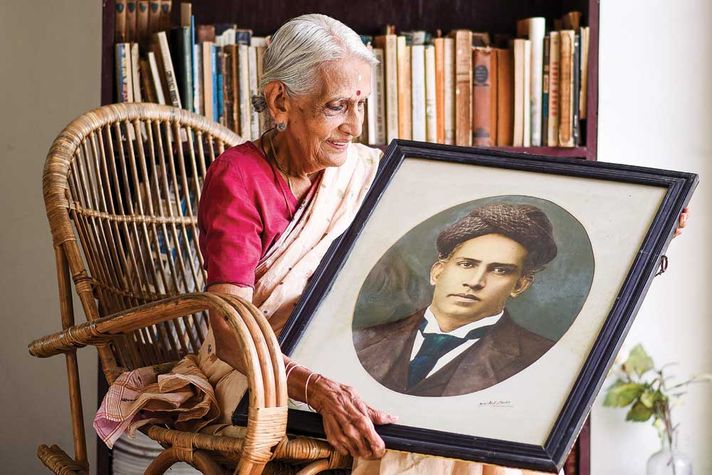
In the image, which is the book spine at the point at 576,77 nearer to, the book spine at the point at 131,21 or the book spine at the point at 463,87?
the book spine at the point at 463,87

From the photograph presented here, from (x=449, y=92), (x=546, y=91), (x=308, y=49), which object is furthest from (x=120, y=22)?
(x=546, y=91)

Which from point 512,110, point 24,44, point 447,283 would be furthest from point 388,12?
point 447,283

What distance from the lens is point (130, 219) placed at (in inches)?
84.4

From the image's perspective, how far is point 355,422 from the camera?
4.35 feet

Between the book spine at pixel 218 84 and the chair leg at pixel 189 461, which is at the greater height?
the book spine at pixel 218 84

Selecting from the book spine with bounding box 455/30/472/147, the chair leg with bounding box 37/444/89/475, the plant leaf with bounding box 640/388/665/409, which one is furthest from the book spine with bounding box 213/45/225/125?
the plant leaf with bounding box 640/388/665/409

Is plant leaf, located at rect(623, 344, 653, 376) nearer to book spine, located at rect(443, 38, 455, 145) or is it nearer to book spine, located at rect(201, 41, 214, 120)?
book spine, located at rect(443, 38, 455, 145)

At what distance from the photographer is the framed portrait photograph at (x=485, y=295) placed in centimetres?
132

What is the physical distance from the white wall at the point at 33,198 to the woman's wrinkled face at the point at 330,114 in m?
1.17

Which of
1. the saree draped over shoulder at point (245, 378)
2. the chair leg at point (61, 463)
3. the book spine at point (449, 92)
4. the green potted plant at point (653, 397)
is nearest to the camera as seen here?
the saree draped over shoulder at point (245, 378)

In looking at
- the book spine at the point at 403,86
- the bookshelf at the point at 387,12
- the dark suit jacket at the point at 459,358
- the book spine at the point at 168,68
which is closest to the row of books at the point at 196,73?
the book spine at the point at 168,68

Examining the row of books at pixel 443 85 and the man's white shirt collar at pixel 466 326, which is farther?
the row of books at pixel 443 85

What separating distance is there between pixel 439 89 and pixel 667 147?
2.21 feet

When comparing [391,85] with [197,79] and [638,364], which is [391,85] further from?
[638,364]
